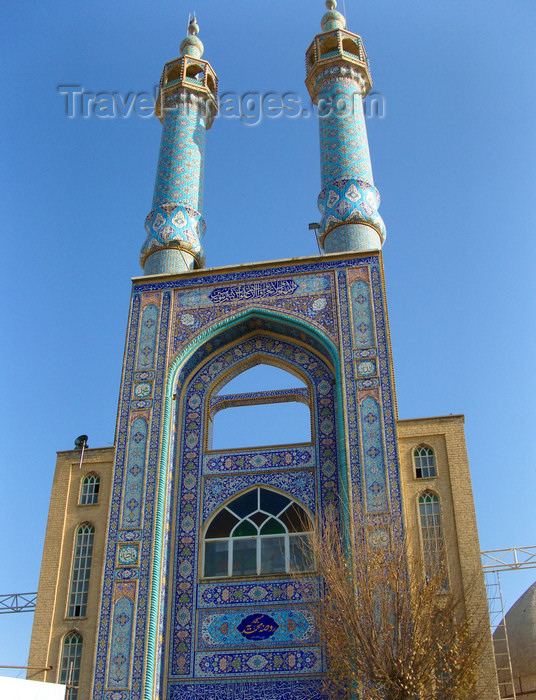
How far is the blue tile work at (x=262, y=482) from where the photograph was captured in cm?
1031

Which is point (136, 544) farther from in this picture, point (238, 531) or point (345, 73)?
point (345, 73)

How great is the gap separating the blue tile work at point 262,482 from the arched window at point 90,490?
5.88 feet

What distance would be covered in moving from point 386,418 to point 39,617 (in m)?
5.23

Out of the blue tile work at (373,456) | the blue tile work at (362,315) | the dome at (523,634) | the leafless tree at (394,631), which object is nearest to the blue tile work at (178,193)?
the blue tile work at (362,315)

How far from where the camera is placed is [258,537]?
33.4ft

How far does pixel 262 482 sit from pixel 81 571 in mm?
2742

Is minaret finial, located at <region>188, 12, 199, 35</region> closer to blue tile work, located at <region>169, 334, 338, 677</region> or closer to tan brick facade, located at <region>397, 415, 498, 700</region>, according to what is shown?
blue tile work, located at <region>169, 334, 338, 677</region>

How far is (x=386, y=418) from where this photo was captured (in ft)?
33.6

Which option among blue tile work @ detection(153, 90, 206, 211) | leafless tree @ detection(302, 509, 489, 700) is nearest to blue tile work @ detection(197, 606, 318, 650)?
leafless tree @ detection(302, 509, 489, 700)

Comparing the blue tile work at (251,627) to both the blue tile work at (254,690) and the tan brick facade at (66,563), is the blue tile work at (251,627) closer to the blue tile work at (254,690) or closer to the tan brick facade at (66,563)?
the blue tile work at (254,690)

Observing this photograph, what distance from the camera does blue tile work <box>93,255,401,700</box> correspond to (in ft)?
30.8

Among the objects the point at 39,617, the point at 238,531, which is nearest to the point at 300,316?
the point at 238,531

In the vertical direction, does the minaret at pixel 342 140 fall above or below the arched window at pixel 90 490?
above

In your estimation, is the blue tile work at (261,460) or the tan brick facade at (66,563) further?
the blue tile work at (261,460)
